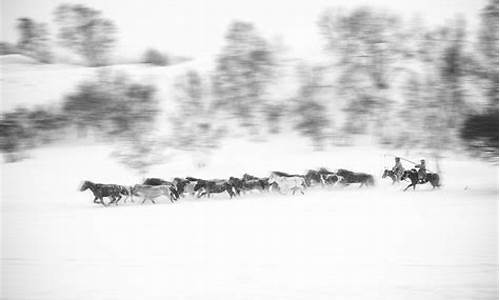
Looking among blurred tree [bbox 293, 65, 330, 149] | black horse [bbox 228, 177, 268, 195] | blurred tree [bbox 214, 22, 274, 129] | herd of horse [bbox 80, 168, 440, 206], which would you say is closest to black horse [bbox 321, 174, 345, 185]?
herd of horse [bbox 80, 168, 440, 206]

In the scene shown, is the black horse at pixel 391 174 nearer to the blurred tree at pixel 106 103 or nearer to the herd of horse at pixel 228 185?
the herd of horse at pixel 228 185

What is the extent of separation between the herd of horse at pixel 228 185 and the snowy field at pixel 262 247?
41 centimetres

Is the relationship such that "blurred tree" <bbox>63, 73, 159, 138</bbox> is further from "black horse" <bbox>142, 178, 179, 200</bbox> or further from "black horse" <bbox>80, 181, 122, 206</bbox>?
"black horse" <bbox>80, 181, 122, 206</bbox>

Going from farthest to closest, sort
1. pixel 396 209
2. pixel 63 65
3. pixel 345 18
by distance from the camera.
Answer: pixel 63 65
pixel 345 18
pixel 396 209

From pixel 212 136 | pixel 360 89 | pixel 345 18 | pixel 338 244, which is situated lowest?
pixel 338 244

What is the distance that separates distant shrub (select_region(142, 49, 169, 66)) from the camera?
54.1 meters

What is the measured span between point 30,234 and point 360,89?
2892cm

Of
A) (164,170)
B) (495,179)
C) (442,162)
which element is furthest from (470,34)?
(164,170)

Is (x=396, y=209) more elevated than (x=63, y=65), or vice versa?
(x=63, y=65)

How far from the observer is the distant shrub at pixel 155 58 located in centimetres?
5411

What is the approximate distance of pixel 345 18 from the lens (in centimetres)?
3528

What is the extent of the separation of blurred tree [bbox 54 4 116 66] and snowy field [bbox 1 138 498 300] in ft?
130

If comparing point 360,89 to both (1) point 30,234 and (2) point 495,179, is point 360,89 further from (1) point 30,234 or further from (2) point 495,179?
(1) point 30,234

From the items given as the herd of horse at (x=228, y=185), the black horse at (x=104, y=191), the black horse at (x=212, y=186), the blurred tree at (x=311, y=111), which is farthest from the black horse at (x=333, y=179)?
the blurred tree at (x=311, y=111)
